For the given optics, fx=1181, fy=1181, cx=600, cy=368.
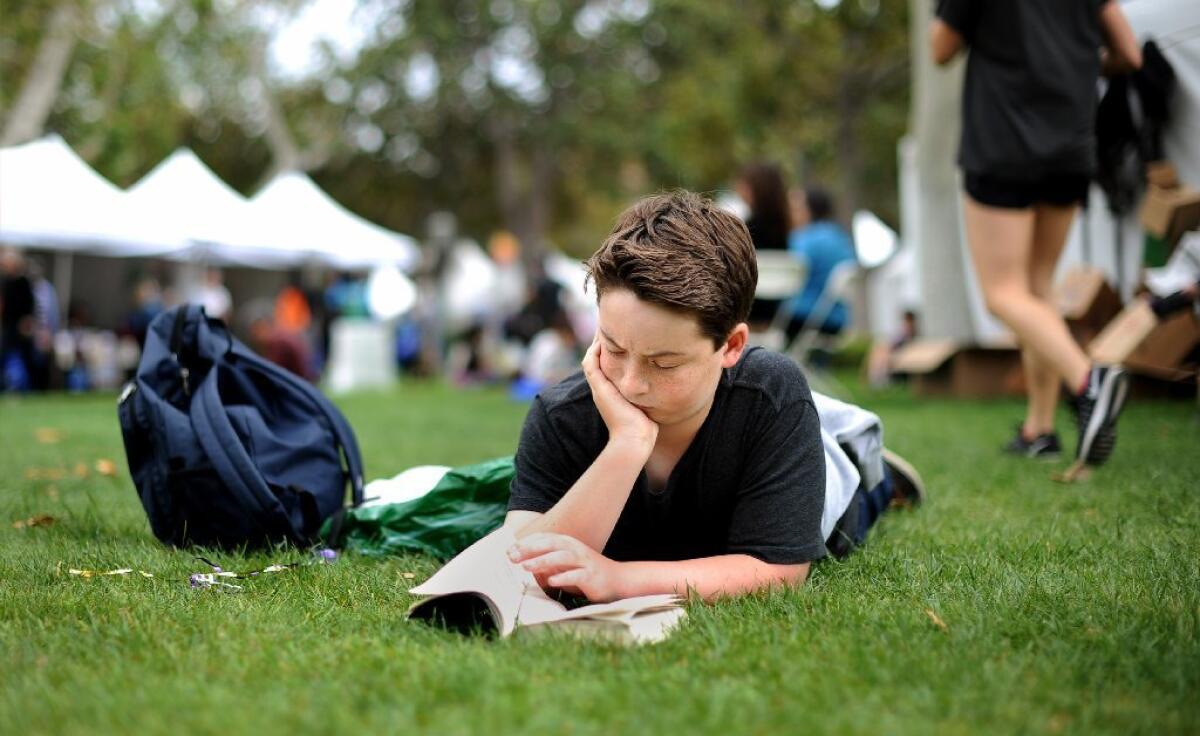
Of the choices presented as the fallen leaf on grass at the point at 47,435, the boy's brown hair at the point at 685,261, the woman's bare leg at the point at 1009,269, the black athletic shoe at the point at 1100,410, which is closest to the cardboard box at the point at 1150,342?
the woman's bare leg at the point at 1009,269

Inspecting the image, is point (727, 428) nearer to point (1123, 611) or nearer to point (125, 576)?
point (1123, 611)

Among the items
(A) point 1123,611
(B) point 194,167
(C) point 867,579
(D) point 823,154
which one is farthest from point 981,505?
(D) point 823,154

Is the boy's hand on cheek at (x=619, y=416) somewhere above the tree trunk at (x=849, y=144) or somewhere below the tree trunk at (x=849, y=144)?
below

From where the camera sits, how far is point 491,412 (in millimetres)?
10492

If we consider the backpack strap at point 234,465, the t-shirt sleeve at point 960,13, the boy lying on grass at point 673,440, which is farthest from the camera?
the t-shirt sleeve at point 960,13

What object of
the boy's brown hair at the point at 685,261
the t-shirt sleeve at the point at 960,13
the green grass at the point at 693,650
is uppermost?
the t-shirt sleeve at the point at 960,13

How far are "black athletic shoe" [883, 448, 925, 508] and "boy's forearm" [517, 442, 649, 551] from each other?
70.0 inches

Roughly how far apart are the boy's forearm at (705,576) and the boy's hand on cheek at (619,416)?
26 cm

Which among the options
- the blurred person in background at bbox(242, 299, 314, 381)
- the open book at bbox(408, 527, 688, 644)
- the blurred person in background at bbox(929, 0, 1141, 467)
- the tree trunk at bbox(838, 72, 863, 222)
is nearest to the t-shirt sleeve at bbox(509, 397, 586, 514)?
the open book at bbox(408, 527, 688, 644)

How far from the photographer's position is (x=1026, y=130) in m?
4.69

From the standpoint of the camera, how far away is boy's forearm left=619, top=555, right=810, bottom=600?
2.49 m

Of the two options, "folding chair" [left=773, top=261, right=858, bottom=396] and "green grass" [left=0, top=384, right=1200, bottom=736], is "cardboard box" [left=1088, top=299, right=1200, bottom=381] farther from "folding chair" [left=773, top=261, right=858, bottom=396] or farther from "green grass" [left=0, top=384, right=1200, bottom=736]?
"green grass" [left=0, top=384, right=1200, bottom=736]

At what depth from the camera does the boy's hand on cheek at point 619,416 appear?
2.47 metres

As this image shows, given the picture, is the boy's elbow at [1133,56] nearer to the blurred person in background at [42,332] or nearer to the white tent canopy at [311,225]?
the white tent canopy at [311,225]
